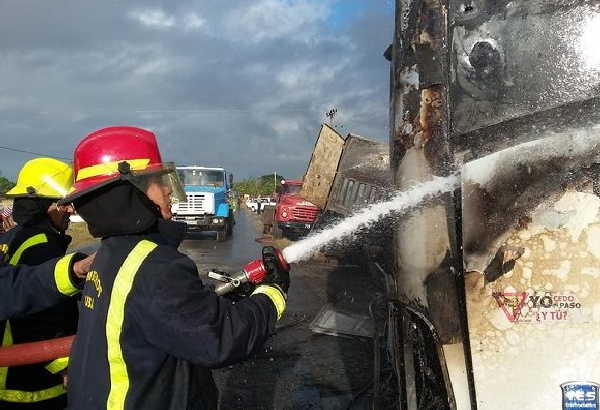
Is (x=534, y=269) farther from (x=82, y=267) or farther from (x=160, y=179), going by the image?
(x=82, y=267)

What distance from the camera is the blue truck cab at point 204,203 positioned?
61.7 ft

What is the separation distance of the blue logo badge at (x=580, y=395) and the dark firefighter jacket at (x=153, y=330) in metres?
1.18

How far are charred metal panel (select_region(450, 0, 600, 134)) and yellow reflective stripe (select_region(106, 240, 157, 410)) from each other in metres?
1.43

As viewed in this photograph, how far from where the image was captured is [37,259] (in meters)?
2.87

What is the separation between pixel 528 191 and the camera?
2.02m

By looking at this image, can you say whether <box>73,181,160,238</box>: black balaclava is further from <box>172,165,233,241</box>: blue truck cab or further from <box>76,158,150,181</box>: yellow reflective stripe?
<box>172,165,233,241</box>: blue truck cab

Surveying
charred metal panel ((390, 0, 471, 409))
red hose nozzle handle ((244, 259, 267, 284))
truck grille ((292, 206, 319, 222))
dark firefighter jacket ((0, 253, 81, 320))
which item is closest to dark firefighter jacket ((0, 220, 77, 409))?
dark firefighter jacket ((0, 253, 81, 320))

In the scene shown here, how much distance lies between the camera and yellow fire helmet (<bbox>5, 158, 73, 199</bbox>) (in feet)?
10.1

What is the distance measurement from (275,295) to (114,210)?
65 centimetres

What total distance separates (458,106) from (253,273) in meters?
1.11

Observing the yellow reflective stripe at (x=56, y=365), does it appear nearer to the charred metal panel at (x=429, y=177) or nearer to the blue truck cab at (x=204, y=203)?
the charred metal panel at (x=429, y=177)

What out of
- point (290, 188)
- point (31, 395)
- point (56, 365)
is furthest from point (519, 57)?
point (290, 188)

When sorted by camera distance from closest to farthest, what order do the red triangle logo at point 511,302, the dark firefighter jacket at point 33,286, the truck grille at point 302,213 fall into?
the red triangle logo at point 511,302 < the dark firefighter jacket at point 33,286 < the truck grille at point 302,213

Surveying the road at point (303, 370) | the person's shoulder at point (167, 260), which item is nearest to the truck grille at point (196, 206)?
the road at point (303, 370)
